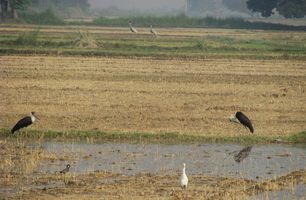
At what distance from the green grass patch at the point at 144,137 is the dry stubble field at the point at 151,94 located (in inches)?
20.8

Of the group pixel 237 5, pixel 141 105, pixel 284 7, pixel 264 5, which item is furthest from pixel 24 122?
pixel 237 5

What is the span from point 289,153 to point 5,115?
778 centimetres

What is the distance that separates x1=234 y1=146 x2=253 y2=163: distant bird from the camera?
17.2 metres

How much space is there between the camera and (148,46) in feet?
159

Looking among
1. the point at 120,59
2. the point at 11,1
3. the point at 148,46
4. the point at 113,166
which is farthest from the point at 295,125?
the point at 11,1

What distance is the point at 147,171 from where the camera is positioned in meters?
15.6

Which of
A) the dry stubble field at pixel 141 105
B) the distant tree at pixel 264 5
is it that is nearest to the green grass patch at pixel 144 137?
the dry stubble field at pixel 141 105

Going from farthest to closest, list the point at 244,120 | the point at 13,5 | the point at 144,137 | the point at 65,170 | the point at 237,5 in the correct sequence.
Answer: the point at 237,5, the point at 13,5, the point at 244,120, the point at 144,137, the point at 65,170

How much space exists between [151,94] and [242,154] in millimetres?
9245

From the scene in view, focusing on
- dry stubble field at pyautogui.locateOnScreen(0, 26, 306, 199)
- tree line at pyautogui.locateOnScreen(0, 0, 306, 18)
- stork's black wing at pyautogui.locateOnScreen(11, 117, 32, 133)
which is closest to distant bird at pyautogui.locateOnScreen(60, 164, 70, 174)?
dry stubble field at pyautogui.locateOnScreen(0, 26, 306, 199)

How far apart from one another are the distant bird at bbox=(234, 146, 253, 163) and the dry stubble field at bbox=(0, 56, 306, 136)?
1.41 meters

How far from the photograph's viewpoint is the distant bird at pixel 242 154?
17188 millimetres

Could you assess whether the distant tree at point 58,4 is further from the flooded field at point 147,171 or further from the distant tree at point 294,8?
the flooded field at point 147,171

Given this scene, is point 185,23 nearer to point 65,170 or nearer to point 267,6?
point 267,6
